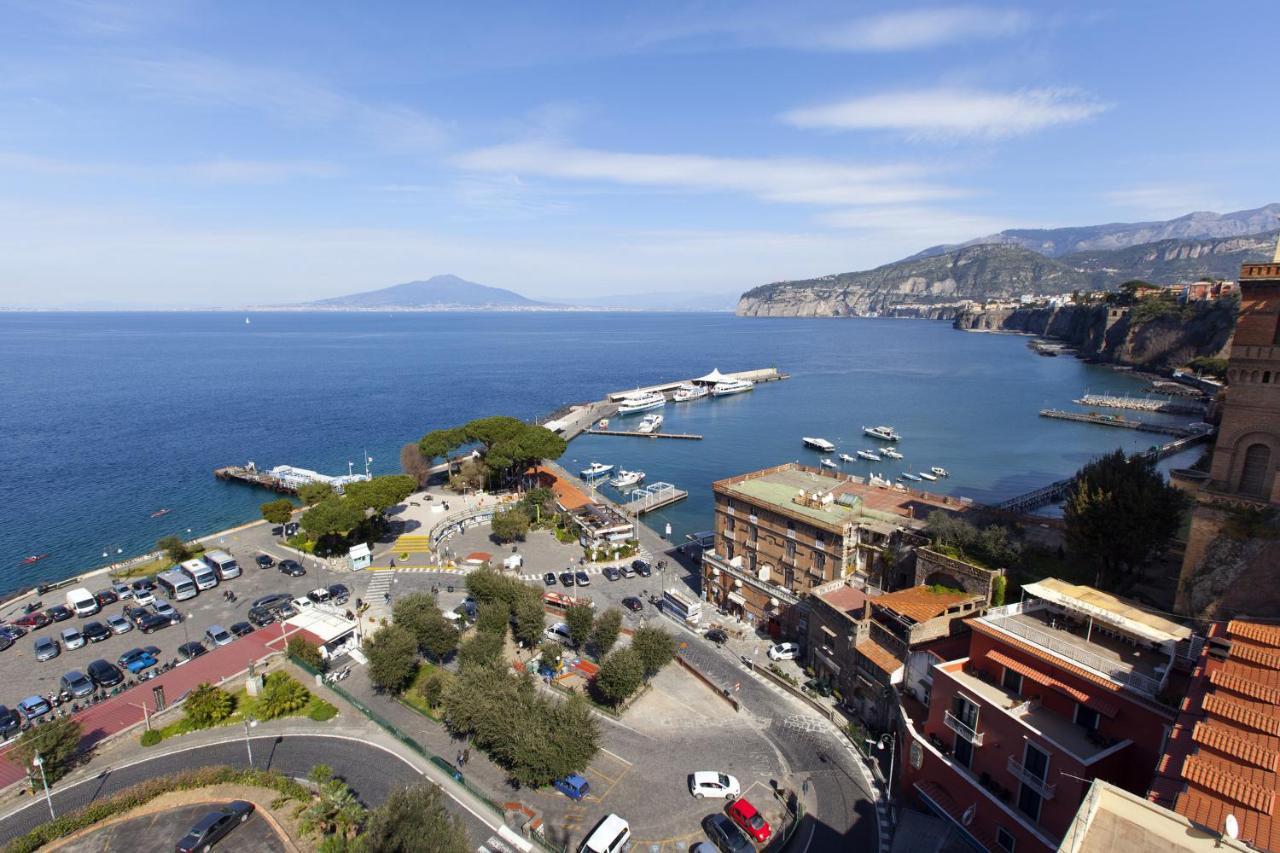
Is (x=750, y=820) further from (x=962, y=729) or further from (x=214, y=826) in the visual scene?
(x=214, y=826)

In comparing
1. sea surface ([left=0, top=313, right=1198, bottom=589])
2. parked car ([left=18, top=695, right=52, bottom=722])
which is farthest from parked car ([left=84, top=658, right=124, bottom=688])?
sea surface ([left=0, top=313, right=1198, bottom=589])

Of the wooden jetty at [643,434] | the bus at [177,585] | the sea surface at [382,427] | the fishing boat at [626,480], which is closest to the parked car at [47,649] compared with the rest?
the bus at [177,585]

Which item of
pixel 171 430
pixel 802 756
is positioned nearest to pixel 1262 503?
pixel 802 756

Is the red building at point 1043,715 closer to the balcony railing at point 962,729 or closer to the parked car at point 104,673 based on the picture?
the balcony railing at point 962,729

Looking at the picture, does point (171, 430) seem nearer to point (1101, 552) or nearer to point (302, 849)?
point (302, 849)

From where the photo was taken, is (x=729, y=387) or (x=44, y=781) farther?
(x=729, y=387)

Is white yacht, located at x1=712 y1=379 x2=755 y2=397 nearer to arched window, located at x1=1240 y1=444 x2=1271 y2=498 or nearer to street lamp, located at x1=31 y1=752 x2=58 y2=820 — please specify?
arched window, located at x1=1240 y1=444 x2=1271 y2=498

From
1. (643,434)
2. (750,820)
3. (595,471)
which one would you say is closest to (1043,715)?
(750,820)
